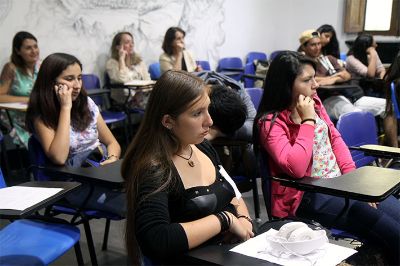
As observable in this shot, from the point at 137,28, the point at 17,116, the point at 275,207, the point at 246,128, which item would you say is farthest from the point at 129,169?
the point at 137,28

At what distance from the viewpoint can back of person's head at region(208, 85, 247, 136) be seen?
223cm

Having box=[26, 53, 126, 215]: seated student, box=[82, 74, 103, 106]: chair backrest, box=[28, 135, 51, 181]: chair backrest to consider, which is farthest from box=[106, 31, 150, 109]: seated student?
box=[28, 135, 51, 181]: chair backrest

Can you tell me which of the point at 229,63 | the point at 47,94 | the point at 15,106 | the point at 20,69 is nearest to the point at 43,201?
the point at 47,94

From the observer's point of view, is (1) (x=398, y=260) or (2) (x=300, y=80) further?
(2) (x=300, y=80)

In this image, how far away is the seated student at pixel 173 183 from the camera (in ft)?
3.80

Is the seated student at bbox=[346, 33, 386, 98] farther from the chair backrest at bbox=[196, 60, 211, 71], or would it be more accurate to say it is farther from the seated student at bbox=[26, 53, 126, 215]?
the seated student at bbox=[26, 53, 126, 215]

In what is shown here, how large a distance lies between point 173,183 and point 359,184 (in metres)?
0.75

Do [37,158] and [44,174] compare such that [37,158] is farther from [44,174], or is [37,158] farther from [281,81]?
[281,81]

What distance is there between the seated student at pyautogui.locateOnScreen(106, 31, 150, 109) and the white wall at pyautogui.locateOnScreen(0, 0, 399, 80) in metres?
0.28

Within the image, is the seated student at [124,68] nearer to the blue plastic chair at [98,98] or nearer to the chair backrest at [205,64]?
the blue plastic chair at [98,98]

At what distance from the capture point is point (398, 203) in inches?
72.5

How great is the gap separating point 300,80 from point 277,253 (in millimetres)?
994

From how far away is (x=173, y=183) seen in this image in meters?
1.24

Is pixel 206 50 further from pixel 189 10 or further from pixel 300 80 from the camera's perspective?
pixel 300 80
